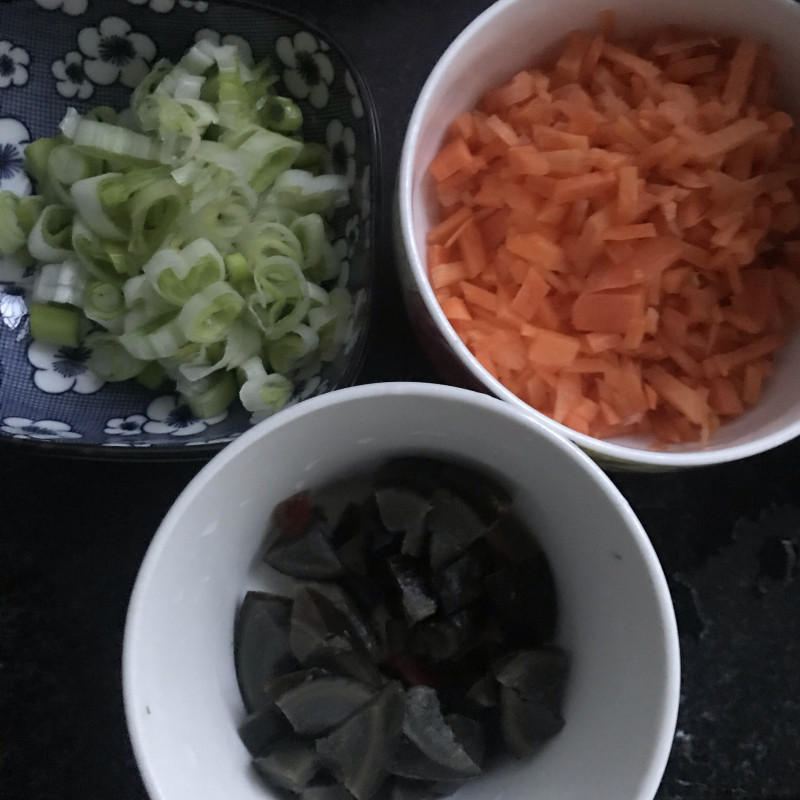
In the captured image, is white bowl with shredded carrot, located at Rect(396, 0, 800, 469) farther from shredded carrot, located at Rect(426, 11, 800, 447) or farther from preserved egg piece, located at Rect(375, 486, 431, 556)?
preserved egg piece, located at Rect(375, 486, 431, 556)

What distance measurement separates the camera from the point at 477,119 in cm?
88

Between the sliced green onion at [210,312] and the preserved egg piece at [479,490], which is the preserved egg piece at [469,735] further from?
the sliced green onion at [210,312]

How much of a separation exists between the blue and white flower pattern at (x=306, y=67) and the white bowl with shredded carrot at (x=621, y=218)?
0.15 m

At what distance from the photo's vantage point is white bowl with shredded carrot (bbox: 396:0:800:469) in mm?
813

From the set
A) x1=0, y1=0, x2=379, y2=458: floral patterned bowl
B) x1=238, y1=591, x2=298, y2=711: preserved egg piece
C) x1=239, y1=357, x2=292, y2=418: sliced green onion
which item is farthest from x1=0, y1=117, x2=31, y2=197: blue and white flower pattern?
x1=238, y1=591, x2=298, y2=711: preserved egg piece

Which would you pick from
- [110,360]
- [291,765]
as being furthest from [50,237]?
[291,765]

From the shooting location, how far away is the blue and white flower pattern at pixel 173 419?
0.86 meters

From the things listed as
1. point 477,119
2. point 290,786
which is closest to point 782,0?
point 477,119

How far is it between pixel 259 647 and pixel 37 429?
337mm

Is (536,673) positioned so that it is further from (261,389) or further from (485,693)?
(261,389)

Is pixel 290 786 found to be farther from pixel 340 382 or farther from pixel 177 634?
pixel 340 382

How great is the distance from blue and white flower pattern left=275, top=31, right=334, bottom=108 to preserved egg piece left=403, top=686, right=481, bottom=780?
654 mm

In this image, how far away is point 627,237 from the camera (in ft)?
2.68

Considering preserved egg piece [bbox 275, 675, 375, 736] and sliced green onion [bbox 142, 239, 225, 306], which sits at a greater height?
sliced green onion [bbox 142, 239, 225, 306]
